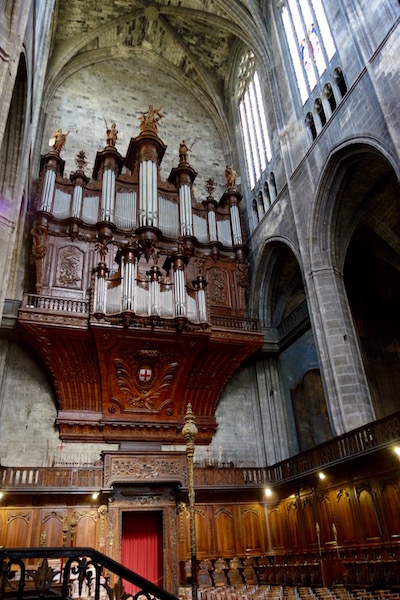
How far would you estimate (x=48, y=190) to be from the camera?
15.9m

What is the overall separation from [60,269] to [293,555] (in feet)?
34.1

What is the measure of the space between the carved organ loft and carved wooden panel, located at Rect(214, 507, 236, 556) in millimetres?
2595

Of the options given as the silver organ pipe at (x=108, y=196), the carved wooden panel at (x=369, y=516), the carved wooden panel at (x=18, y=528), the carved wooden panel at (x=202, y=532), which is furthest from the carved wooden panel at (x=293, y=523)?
the silver organ pipe at (x=108, y=196)

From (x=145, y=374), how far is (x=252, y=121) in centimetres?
1187

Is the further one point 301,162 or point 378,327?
point 378,327

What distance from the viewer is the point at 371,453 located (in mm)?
10352

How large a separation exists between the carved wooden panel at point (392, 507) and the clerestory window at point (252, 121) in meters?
12.3

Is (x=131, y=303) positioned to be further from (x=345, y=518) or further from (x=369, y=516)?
(x=369, y=516)

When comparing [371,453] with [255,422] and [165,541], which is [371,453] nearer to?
[165,541]

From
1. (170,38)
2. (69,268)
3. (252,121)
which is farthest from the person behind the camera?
(170,38)

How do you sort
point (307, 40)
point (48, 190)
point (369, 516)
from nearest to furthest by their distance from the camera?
1. point (369, 516)
2. point (48, 190)
3. point (307, 40)

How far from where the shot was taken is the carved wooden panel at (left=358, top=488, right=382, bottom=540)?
10610mm

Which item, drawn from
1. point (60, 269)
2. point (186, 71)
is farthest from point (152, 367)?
point (186, 71)

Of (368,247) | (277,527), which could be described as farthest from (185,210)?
(277,527)
